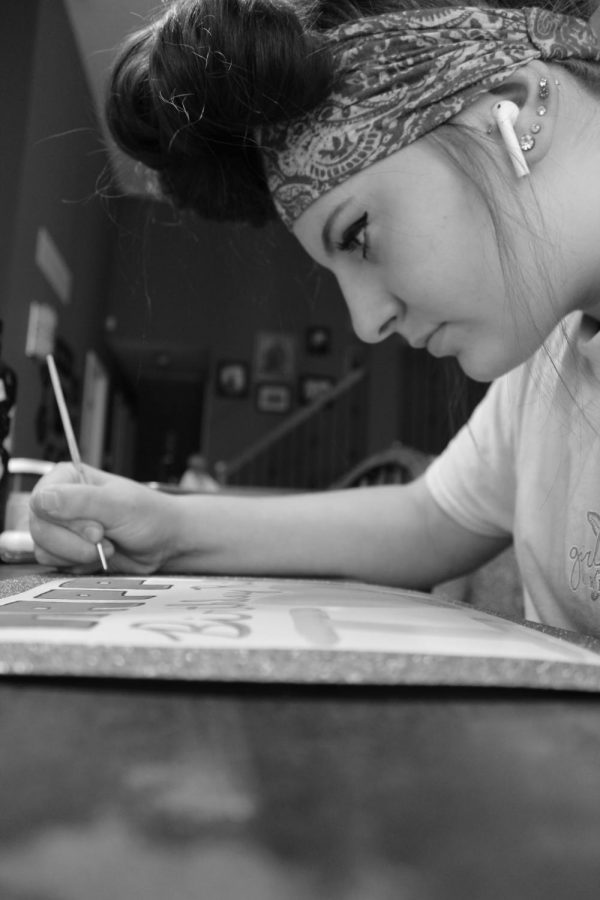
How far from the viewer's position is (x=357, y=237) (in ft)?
1.91

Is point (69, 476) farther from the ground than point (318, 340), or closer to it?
closer to it

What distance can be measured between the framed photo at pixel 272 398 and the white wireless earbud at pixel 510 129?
216 inches

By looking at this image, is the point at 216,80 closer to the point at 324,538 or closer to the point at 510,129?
the point at 510,129

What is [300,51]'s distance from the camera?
0.50 metres

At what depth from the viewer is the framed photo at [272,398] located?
600 centimetres

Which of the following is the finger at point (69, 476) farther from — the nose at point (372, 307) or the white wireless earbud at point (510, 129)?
the white wireless earbud at point (510, 129)

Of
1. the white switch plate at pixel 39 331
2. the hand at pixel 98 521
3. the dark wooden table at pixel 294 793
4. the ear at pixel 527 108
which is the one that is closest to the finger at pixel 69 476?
the hand at pixel 98 521

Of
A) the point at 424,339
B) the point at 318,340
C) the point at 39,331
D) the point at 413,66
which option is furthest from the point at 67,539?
the point at 318,340

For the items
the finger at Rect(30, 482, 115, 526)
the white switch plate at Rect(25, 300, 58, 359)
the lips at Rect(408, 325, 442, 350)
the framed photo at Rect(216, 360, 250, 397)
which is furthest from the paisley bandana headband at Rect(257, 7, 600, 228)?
the framed photo at Rect(216, 360, 250, 397)

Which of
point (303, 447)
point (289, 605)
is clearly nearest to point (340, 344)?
point (303, 447)

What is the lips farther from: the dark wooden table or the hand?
the dark wooden table

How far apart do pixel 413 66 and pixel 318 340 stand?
5583 mm

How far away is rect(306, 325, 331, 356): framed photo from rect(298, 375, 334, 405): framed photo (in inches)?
8.2

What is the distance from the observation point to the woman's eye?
57cm
